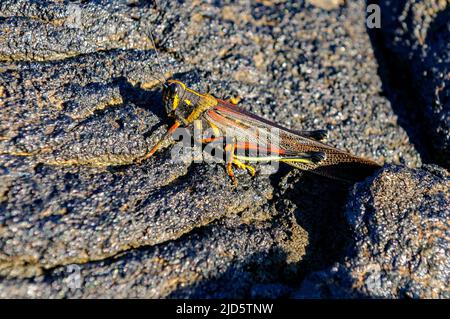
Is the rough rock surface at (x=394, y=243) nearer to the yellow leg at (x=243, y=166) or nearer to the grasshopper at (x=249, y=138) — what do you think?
the grasshopper at (x=249, y=138)

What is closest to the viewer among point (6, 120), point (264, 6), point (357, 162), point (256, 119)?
point (6, 120)

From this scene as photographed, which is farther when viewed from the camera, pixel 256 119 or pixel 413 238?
pixel 256 119

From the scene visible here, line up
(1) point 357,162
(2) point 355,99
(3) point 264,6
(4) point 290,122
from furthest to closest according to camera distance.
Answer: (3) point 264,6
(2) point 355,99
(4) point 290,122
(1) point 357,162

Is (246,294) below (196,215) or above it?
below

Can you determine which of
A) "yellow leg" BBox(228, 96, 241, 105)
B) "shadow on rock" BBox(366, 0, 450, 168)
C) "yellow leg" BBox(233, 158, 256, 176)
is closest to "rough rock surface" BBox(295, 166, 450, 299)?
"yellow leg" BBox(233, 158, 256, 176)

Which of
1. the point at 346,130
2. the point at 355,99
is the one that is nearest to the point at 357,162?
the point at 346,130

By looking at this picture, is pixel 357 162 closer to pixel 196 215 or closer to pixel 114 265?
pixel 196 215

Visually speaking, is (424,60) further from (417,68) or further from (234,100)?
(234,100)

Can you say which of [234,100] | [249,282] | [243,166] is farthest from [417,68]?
[249,282]

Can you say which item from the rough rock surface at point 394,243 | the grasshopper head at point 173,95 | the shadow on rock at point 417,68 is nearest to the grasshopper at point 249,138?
the grasshopper head at point 173,95
